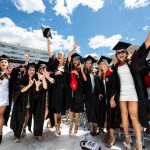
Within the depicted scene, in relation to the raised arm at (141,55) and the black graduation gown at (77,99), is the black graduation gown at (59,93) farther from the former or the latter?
the raised arm at (141,55)

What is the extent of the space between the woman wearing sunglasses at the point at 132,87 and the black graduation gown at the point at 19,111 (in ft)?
6.90

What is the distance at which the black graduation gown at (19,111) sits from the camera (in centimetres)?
439

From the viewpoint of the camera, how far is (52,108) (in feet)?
16.0

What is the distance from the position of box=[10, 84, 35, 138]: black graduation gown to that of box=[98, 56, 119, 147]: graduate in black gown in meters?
1.72

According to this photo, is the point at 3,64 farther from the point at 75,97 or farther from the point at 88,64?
the point at 88,64

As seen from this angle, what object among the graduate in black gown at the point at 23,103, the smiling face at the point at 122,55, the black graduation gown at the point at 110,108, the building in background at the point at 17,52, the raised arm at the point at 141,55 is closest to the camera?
the raised arm at the point at 141,55

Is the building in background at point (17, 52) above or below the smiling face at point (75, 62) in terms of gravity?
above

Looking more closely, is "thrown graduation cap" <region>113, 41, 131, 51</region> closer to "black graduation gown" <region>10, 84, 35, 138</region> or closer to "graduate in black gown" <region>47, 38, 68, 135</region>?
"graduate in black gown" <region>47, 38, 68, 135</region>

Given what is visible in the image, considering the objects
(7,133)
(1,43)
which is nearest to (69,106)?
(7,133)

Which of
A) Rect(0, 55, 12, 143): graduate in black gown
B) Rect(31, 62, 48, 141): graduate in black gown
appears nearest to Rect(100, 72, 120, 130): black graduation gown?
Rect(31, 62, 48, 141): graduate in black gown

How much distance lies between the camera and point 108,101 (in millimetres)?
4309

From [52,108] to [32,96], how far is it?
0.65 metres

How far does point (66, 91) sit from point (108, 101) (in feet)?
3.67

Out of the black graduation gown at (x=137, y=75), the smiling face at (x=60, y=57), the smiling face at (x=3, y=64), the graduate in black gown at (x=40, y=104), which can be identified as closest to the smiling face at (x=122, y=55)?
the black graduation gown at (x=137, y=75)
